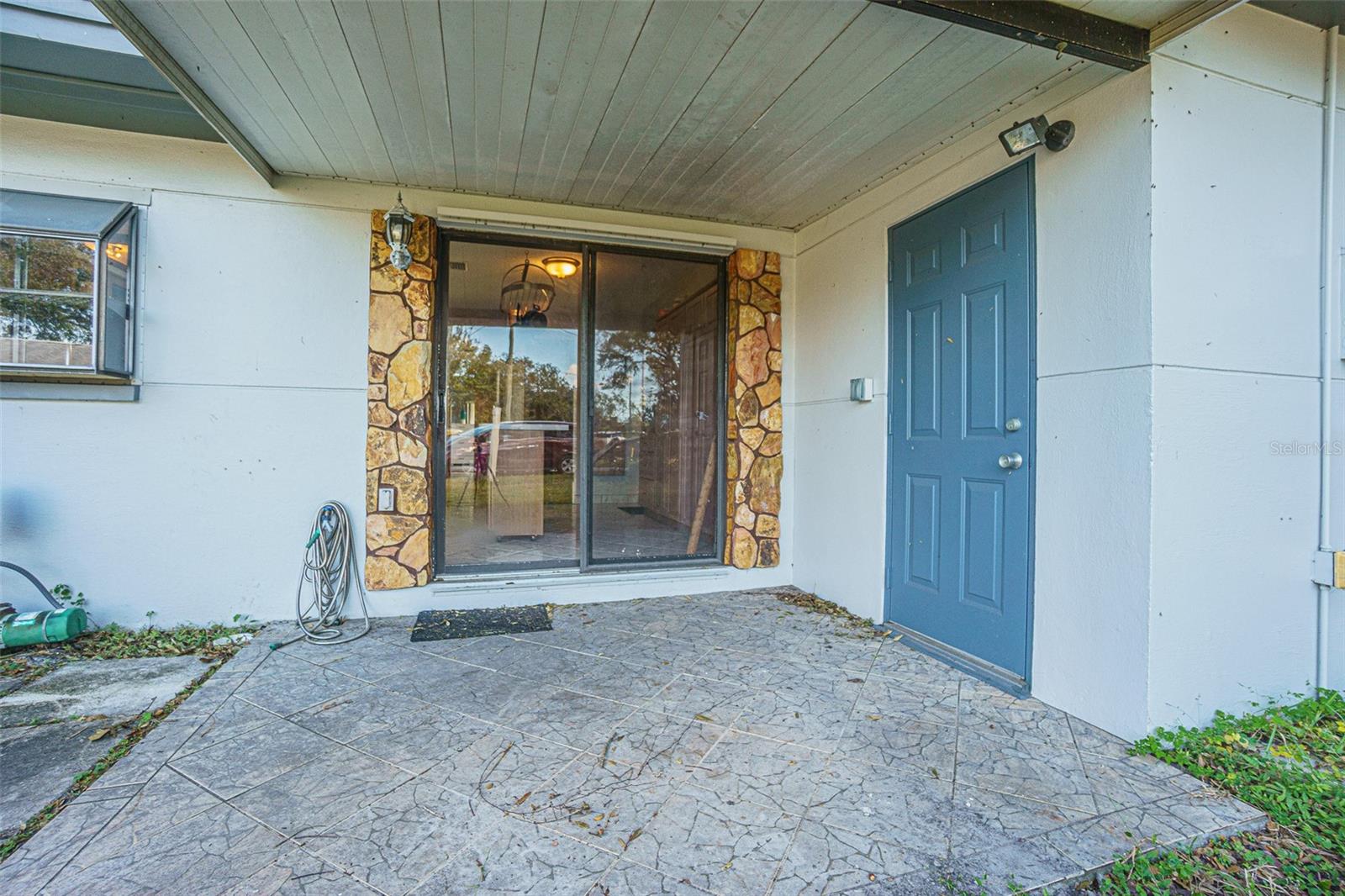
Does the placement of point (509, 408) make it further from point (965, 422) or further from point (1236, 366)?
point (1236, 366)

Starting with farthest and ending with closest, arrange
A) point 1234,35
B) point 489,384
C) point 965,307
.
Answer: point 489,384
point 965,307
point 1234,35

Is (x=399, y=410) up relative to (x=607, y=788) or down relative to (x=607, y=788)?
up

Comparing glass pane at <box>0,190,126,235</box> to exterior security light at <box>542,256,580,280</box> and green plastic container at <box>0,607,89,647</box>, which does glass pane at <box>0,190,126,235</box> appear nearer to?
green plastic container at <box>0,607,89,647</box>

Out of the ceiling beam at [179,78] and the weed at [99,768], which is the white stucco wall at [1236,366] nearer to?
→ the weed at [99,768]

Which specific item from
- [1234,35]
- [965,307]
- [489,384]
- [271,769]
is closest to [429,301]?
[489,384]

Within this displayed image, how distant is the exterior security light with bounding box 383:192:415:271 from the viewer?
3.33 metres

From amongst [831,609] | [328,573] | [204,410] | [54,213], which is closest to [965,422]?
[831,609]

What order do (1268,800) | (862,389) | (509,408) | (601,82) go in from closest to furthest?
(1268,800) < (601,82) < (862,389) < (509,408)

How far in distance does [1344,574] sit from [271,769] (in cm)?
410

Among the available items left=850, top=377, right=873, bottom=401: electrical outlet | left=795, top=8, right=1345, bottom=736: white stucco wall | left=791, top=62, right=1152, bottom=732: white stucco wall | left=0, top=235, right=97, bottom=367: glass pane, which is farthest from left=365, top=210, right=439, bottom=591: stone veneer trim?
left=795, top=8, right=1345, bottom=736: white stucco wall

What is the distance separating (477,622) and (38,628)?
6.80 ft

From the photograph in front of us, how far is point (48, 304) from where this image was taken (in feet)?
9.89

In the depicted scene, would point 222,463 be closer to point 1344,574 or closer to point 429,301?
point 429,301

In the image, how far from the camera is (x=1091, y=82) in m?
2.31
